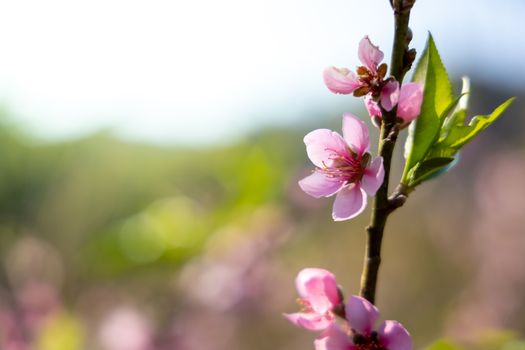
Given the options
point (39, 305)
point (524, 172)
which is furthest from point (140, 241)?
point (524, 172)

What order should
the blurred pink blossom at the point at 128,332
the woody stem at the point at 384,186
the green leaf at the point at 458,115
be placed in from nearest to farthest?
1. the woody stem at the point at 384,186
2. the green leaf at the point at 458,115
3. the blurred pink blossom at the point at 128,332

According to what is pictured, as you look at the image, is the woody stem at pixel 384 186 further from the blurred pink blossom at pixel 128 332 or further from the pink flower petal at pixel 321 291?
the blurred pink blossom at pixel 128 332

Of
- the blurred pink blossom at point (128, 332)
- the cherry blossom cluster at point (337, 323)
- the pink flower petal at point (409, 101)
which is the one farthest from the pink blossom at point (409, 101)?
the blurred pink blossom at point (128, 332)

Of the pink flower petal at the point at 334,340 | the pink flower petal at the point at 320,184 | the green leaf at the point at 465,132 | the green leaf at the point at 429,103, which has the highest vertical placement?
the green leaf at the point at 429,103

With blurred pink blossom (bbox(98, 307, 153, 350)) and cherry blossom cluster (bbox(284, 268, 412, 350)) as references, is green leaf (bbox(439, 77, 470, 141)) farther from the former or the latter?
blurred pink blossom (bbox(98, 307, 153, 350))

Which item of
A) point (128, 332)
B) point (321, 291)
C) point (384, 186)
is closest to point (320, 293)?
point (321, 291)

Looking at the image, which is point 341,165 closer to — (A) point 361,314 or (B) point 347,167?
(B) point 347,167

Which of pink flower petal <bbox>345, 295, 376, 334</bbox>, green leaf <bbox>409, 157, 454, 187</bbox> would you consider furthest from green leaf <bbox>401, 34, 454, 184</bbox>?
pink flower petal <bbox>345, 295, 376, 334</bbox>
